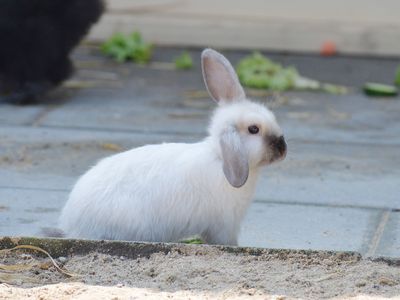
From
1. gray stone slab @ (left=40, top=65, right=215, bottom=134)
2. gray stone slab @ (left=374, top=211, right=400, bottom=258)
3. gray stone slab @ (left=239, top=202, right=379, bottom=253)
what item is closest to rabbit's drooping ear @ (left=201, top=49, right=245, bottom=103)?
gray stone slab @ (left=239, top=202, right=379, bottom=253)

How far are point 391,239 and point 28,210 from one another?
6.08 ft

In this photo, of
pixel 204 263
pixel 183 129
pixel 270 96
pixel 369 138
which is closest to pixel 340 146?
pixel 369 138

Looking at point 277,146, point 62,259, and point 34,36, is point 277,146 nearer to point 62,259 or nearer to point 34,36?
point 62,259

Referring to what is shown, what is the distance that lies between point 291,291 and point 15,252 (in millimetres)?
1247

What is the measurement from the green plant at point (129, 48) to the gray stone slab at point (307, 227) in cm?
480

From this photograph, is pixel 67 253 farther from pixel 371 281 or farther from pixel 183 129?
pixel 183 129

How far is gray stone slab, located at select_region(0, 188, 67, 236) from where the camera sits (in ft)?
17.1

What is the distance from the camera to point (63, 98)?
8.89 m

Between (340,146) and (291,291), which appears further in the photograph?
(340,146)

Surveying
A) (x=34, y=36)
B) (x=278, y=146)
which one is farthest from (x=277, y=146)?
(x=34, y=36)

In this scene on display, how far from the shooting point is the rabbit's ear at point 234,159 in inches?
183

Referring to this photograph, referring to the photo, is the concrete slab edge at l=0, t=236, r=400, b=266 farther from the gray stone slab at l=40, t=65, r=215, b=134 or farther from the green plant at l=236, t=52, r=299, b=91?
the green plant at l=236, t=52, r=299, b=91

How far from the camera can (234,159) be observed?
470cm

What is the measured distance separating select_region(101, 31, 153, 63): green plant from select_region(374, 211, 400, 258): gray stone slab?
5202mm
